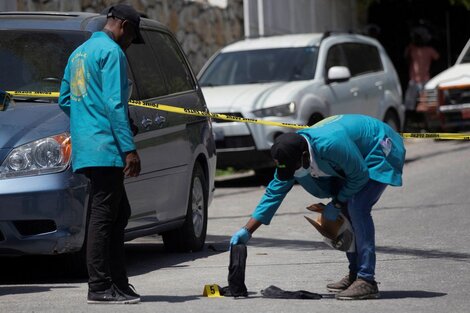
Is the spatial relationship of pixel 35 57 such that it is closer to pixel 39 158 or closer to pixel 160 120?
pixel 160 120

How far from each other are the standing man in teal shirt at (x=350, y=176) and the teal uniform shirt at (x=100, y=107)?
2.87ft

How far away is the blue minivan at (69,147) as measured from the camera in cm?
774

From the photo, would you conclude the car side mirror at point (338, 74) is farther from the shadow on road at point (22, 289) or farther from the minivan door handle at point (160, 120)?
the shadow on road at point (22, 289)

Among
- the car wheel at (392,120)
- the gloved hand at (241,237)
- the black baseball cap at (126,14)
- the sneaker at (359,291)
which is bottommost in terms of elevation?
the car wheel at (392,120)

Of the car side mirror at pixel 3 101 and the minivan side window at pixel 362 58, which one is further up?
the car side mirror at pixel 3 101

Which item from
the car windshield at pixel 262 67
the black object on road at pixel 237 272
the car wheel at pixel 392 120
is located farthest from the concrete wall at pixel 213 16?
the black object on road at pixel 237 272

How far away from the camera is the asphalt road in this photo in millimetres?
7156

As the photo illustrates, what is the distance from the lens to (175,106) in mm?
9453

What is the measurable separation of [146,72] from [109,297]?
2.58 m

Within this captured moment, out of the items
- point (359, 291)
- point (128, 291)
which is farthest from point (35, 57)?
point (359, 291)

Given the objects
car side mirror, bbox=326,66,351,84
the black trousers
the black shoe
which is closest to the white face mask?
the black trousers

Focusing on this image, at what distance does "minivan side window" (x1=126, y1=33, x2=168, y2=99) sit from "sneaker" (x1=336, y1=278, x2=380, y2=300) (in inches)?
98.1

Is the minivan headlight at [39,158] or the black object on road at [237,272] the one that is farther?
the minivan headlight at [39,158]

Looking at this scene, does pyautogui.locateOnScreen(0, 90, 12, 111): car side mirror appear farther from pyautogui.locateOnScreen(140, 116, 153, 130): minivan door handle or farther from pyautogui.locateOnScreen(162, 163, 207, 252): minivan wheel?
pyautogui.locateOnScreen(162, 163, 207, 252): minivan wheel
